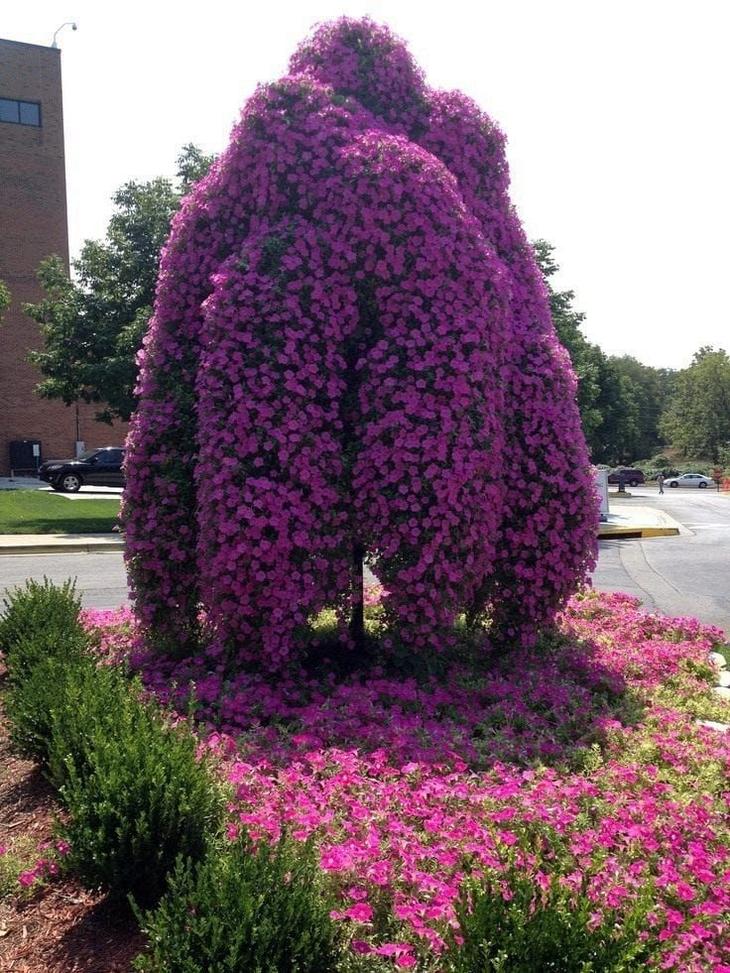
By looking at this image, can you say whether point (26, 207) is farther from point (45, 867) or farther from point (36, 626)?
point (45, 867)

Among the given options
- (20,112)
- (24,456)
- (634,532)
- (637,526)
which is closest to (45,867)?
(634,532)

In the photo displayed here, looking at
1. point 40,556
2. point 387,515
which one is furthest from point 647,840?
point 40,556

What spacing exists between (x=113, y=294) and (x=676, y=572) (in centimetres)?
1332

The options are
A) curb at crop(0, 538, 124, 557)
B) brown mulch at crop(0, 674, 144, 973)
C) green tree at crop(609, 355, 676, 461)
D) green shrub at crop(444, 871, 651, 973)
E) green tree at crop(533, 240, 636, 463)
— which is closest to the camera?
green shrub at crop(444, 871, 651, 973)

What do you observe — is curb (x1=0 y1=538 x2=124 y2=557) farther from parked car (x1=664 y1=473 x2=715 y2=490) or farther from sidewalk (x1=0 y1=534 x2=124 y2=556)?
parked car (x1=664 y1=473 x2=715 y2=490)

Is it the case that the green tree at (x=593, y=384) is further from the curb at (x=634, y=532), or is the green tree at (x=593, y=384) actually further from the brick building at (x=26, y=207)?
the brick building at (x=26, y=207)

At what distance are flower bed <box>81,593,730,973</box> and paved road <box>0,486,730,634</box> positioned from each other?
3528 mm

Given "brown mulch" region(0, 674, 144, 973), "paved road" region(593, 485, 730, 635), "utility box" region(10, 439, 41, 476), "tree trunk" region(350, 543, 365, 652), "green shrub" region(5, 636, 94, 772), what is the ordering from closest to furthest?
"brown mulch" region(0, 674, 144, 973) → "green shrub" region(5, 636, 94, 772) → "tree trunk" region(350, 543, 365, 652) → "paved road" region(593, 485, 730, 635) → "utility box" region(10, 439, 41, 476)

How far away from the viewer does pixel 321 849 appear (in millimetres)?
3219

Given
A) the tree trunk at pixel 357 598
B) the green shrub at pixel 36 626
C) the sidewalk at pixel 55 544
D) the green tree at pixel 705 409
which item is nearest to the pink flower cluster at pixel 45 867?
the green shrub at pixel 36 626

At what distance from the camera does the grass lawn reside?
1709 cm

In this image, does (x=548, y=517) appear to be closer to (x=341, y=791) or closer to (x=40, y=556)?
(x=341, y=791)

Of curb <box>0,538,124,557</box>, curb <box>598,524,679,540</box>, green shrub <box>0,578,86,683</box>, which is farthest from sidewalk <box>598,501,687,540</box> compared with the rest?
green shrub <box>0,578,86,683</box>

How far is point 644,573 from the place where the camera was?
41.3 ft
